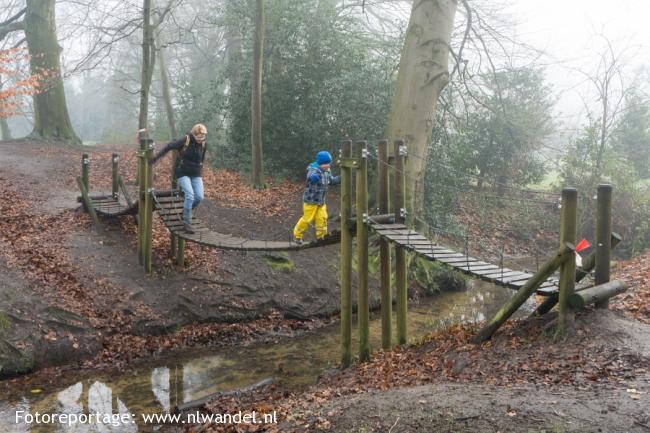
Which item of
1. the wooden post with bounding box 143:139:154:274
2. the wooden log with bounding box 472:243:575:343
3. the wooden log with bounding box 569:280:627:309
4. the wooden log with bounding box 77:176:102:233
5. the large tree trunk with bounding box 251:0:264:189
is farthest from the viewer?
the large tree trunk with bounding box 251:0:264:189

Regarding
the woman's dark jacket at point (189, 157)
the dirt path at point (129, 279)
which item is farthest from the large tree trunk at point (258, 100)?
the woman's dark jacket at point (189, 157)

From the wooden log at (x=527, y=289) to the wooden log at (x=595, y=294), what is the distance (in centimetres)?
30

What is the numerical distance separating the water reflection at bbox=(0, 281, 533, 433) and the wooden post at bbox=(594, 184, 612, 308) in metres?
3.54

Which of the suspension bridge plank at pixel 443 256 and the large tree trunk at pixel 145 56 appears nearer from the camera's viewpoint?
the suspension bridge plank at pixel 443 256

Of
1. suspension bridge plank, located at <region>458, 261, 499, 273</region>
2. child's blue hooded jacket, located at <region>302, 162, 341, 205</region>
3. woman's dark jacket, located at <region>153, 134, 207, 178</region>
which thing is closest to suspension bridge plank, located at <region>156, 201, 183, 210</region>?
woman's dark jacket, located at <region>153, 134, 207, 178</region>

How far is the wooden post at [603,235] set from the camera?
5.45 metres

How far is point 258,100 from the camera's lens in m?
13.9

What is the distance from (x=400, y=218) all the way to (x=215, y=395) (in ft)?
9.75

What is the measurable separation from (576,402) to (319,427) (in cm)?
188

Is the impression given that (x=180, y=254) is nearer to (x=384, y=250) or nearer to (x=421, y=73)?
(x=384, y=250)

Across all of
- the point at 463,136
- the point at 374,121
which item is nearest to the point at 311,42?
the point at 374,121

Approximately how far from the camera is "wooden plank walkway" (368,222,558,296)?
562 cm

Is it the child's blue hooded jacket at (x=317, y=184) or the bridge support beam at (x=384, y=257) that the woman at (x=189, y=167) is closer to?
the child's blue hooded jacket at (x=317, y=184)

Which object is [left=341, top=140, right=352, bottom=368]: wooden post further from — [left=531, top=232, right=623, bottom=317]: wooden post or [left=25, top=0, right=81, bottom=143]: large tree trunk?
[left=25, top=0, right=81, bottom=143]: large tree trunk
